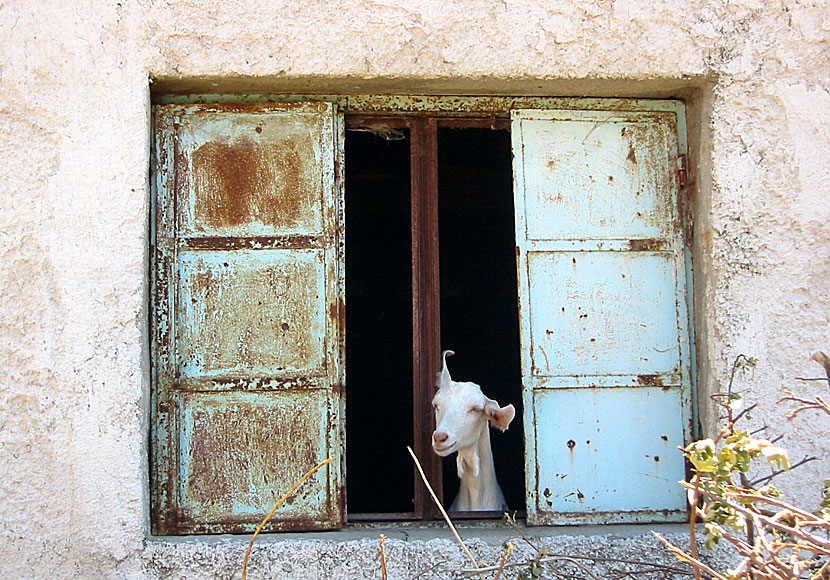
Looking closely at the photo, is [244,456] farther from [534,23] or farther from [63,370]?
[534,23]

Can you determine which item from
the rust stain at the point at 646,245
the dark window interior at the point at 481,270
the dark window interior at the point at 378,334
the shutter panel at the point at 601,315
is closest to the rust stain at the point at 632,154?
the shutter panel at the point at 601,315

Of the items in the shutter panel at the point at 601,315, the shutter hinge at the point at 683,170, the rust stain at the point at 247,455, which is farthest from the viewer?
the shutter hinge at the point at 683,170

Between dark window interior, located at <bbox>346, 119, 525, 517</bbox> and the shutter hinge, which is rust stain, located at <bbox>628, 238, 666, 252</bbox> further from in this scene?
dark window interior, located at <bbox>346, 119, 525, 517</bbox>

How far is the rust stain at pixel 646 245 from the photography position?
3.58m

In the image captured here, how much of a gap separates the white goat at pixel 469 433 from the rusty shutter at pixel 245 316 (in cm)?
41

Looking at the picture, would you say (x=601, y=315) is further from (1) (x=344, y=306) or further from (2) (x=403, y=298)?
(2) (x=403, y=298)

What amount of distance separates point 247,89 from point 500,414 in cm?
161

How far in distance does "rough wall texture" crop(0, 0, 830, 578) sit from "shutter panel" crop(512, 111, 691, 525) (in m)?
0.14

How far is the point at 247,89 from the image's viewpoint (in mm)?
3512

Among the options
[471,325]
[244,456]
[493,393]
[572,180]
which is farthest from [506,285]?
[244,456]

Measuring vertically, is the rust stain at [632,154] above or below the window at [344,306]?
above

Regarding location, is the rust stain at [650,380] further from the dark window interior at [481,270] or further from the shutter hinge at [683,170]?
the dark window interior at [481,270]

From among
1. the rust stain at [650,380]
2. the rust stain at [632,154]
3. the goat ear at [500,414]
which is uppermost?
the rust stain at [632,154]

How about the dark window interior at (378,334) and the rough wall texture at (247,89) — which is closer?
the rough wall texture at (247,89)
